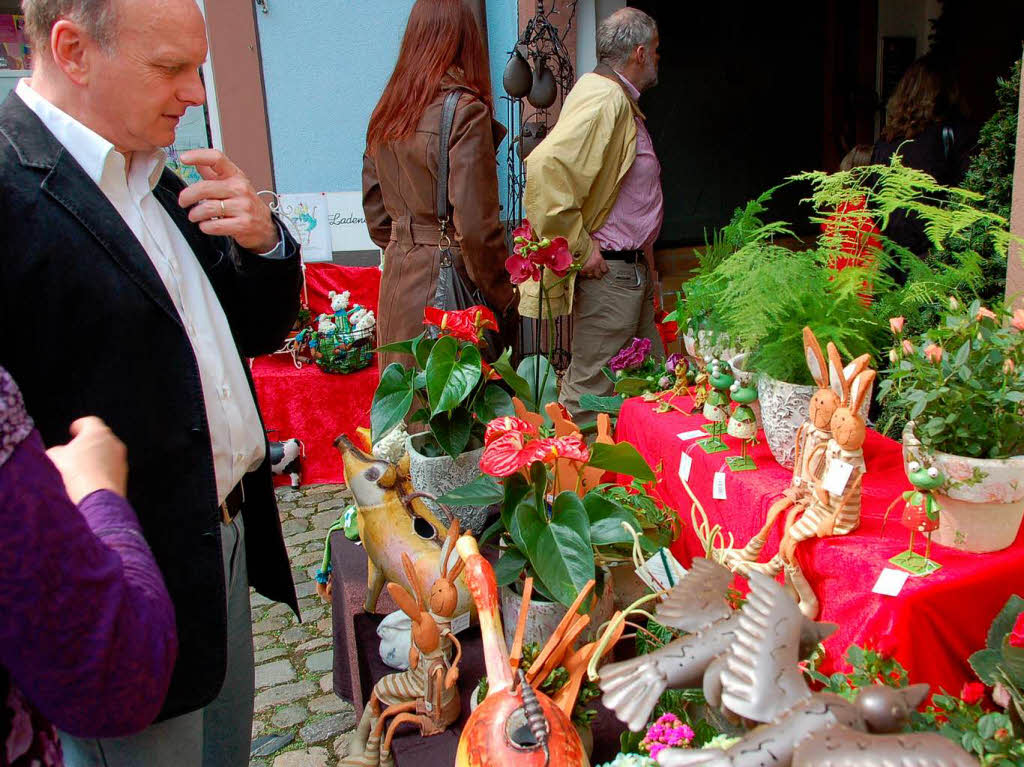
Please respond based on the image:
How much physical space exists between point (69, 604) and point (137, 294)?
0.63 metres

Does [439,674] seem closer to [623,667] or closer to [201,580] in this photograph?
[201,580]

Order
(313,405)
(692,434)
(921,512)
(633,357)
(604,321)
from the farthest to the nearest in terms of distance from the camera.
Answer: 1. (313,405)
2. (604,321)
3. (633,357)
4. (692,434)
5. (921,512)

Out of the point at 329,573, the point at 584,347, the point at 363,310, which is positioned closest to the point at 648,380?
the point at 584,347

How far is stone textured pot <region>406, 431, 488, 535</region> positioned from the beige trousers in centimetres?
151

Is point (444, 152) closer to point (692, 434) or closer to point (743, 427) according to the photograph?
point (692, 434)

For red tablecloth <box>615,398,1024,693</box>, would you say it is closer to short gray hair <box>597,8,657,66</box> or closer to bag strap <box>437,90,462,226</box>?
bag strap <box>437,90,462,226</box>

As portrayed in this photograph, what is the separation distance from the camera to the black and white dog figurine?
4070 millimetres

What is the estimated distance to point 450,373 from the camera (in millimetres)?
1795

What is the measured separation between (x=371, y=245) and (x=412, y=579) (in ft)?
12.5

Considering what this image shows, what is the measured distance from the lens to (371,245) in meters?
5.08

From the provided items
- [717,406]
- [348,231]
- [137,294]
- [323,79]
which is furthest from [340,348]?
[137,294]

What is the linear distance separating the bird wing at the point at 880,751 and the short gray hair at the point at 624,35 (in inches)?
115

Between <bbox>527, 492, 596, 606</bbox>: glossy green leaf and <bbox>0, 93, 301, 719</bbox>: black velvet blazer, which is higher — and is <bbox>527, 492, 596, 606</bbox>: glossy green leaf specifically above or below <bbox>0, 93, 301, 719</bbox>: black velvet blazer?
below

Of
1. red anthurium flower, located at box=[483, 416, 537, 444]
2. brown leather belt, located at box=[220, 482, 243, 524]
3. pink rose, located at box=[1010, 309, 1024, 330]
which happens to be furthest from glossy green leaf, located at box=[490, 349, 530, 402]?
pink rose, located at box=[1010, 309, 1024, 330]
